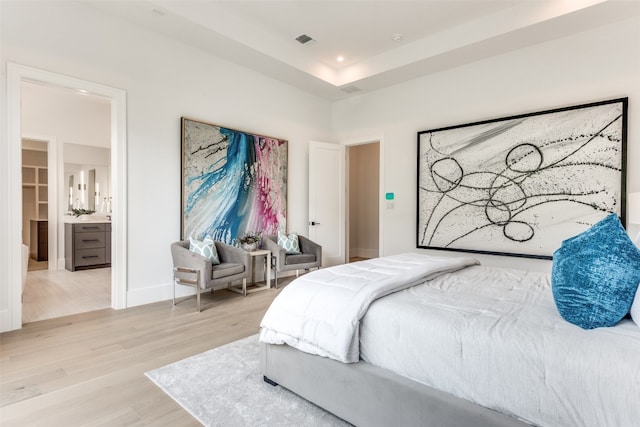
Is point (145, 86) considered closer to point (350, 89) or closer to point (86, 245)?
point (350, 89)

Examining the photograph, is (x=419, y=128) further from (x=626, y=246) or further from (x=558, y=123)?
(x=626, y=246)

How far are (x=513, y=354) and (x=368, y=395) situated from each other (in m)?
0.70

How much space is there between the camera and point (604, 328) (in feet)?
4.36

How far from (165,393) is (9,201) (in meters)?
2.43

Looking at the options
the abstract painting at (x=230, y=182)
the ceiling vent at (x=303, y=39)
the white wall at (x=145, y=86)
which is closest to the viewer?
the white wall at (x=145, y=86)

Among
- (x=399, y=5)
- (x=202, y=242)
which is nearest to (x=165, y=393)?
(x=202, y=242)

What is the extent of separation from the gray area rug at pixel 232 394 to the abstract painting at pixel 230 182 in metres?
2.17

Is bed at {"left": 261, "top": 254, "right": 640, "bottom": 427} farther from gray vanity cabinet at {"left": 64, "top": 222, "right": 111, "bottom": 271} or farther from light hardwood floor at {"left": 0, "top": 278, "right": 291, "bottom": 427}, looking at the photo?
gray vanity cabinet at {"left": 64, "top": 222, "right": 111, "bottom": 271}

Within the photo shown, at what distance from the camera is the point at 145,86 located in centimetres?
390

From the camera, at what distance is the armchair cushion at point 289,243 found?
5.05 m

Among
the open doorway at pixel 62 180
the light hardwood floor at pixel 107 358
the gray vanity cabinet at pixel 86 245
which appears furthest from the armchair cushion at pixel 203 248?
the gray vanity cabinet at pixel 86 245

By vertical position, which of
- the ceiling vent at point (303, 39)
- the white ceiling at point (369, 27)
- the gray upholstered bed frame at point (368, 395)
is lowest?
the gray upholstered bed frame at point (368, 395)

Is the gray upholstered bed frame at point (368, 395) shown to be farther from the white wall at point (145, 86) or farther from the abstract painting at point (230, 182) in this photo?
the abstract painting at point (230, 182)

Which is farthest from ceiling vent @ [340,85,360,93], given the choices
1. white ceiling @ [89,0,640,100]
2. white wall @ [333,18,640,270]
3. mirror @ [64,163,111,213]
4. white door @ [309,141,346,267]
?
mirror @ [64,163,111,213]
